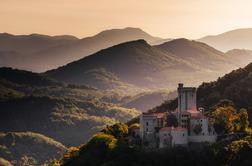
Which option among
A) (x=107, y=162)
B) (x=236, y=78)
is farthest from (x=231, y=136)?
(x=236, y=78)

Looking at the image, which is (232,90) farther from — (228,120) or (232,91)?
(228,120)

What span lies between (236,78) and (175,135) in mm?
65135

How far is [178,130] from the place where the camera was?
12612cm

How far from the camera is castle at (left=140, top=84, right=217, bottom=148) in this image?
12650cm

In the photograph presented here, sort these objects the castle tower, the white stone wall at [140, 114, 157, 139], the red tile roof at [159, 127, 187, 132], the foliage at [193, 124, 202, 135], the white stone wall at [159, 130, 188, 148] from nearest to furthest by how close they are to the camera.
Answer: the red tile roof at [159, 127, 187, 132] < the white stone wall at [159, 130, 188, 148] < the foliage at [193, 124, 202, 135] < the white stone wall at [140, 114, 157, 139] < the castle tower

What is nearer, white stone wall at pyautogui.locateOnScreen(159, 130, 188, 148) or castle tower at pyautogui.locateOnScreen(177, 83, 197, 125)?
white stone wall at pyautogui.locateOnScreen(159, 130, 188, 148)

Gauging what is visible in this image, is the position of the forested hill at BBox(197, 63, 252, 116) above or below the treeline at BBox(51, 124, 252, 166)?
above

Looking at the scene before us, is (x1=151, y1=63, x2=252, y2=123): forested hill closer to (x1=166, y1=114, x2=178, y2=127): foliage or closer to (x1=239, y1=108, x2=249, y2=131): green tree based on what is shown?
(x1=239, y1=108, x2=249, y2=131): green tree

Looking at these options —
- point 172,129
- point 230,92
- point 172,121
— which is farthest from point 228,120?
point 230,92

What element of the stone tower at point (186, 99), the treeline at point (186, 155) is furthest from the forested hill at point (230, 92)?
the treeline at point (186, 155)

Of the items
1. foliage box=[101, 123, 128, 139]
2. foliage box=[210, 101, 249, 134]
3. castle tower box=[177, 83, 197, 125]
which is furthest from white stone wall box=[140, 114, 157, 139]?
foliage box=[210, 101, 249, 134]

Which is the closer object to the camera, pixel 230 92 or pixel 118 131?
pixel 118 131

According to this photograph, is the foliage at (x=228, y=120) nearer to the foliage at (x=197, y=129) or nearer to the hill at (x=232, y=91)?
the foliage at (x=197, y=129)

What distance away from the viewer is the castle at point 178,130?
12650cm
